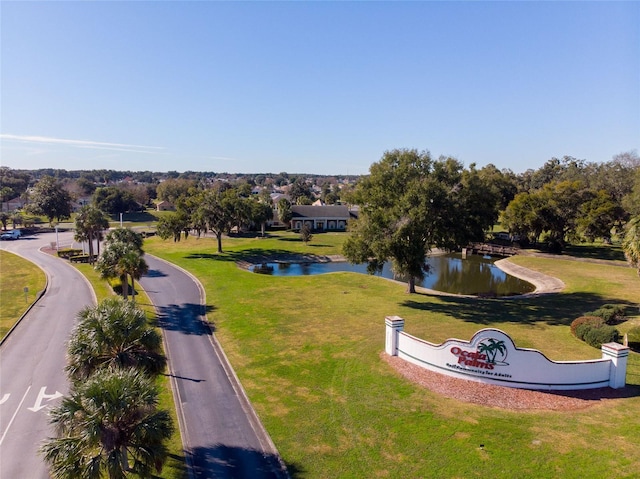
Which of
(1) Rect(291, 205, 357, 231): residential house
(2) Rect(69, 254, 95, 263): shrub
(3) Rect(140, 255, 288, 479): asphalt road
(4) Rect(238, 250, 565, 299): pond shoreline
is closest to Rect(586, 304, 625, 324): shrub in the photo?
(4) Rect(238, 250, 565, 299): pond shoreline

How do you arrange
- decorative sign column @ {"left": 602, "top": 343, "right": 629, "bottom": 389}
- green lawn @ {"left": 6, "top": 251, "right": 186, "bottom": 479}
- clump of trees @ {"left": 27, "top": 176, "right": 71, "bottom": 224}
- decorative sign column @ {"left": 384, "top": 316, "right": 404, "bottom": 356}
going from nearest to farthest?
green lawn @ {"left": 6, "top": 251, "right": 186, "bottom": 479}
decorative sign column @ {"left": 602, "top": 343, "right": 629, "bottom": 389}
decorative sign column @ {"left": 384, "top": 316, "right": 404, "bottom": 356}
clump of trees @ {"left": 27, "top": 176, "right": 71, "bottom": 224}

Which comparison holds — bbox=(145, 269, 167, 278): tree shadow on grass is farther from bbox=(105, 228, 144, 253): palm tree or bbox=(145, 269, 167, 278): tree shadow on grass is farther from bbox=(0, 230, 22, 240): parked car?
bbox=(0, 230, 22, 240): parked car

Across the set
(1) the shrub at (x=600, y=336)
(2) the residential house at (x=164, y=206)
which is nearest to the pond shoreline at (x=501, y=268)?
(1) the shrub at (x=600, y=336)

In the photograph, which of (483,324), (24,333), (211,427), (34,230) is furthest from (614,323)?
(34,230)

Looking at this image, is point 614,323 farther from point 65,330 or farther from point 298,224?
point 298,224

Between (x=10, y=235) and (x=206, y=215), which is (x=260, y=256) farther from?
(x=10, y=235)

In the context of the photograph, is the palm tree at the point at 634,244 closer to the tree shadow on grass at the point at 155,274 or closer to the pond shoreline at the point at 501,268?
the pond shoreline at the point at 501,268
